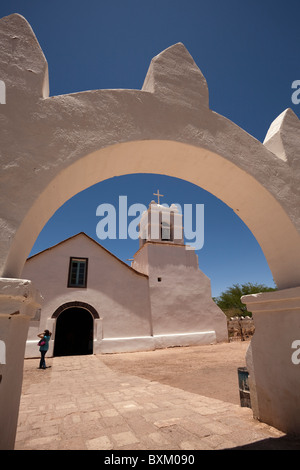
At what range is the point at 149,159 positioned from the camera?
266cm

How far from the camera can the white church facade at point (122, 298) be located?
464 inches

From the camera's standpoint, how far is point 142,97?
96.3 inches

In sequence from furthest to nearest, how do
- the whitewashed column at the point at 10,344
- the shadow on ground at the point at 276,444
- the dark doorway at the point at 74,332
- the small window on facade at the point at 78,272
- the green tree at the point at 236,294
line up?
the green tree at the point at 236,294
the dark doorway at the point at 74,332
the small window on facade at the point at 78,272
the shadow on ground at the point at 276,444
the whitewashed column at the point at 10,344

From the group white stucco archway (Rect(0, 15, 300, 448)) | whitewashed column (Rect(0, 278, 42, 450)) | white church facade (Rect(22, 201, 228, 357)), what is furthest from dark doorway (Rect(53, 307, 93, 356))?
whitewashed column (Rect(0, 278, 42, 450))

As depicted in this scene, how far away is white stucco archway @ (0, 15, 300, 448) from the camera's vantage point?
1889 millimetres

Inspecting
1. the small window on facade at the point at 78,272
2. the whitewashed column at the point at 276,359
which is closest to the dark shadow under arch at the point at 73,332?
the small window on facade at the point at 78,272

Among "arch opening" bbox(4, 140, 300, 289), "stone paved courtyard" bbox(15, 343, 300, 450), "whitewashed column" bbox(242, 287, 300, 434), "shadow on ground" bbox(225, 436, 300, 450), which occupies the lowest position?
"stone paved courtyard" bbox(15, 343, 300, 450)

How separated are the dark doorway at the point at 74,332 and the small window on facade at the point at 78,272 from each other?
1914mm

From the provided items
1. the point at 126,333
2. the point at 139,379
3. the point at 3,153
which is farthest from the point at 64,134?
the point at 126,333

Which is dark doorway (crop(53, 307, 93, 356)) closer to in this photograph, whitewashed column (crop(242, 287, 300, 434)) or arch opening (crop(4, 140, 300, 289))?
whitewashed column (crop(242, 287, 300, 434))

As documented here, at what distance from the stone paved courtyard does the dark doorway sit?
8.44m

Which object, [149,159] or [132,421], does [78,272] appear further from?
[149,159]

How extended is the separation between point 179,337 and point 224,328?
307cm

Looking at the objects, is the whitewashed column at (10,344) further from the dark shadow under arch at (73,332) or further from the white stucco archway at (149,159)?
the dark shadow under arch at (73,332)
